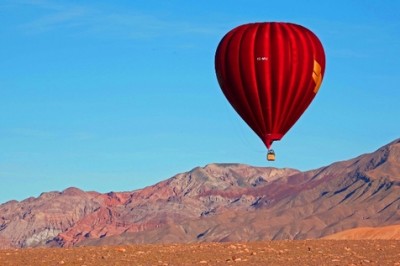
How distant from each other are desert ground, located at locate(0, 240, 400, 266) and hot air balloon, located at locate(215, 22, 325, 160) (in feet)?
26.9

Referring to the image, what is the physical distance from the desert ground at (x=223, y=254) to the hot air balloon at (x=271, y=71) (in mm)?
8207

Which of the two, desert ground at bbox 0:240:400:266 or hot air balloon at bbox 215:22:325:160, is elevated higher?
hot air balloon at bbox 215:22:325:160

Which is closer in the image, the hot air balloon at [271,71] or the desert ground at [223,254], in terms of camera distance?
the desert ground at [223,254]

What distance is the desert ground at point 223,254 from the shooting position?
37625mm

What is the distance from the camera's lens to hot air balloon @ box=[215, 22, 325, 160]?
4959 cm

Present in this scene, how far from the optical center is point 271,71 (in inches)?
1964

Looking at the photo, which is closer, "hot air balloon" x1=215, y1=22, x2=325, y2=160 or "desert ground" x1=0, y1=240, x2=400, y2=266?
"desert ground" x1=0, y1=240, x2=400, y2=266

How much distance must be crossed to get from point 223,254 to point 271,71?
13.1m

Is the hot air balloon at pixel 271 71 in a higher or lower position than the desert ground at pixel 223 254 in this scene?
higher

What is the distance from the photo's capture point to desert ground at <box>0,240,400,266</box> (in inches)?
1481

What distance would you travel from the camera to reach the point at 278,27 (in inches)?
1966

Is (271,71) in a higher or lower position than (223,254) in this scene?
higher

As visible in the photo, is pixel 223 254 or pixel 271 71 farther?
pixel 271 71

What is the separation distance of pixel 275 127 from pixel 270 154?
6.97ft
